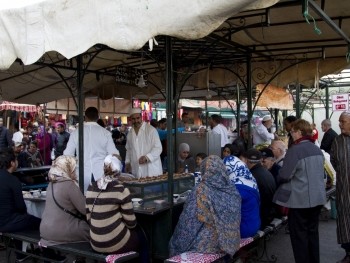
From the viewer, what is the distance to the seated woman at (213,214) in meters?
3.54

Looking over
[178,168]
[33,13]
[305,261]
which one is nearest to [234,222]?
[305,261]

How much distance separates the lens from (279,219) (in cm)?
515

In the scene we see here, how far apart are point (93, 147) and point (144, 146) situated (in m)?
0.86

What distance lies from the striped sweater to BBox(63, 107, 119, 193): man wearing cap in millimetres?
1767

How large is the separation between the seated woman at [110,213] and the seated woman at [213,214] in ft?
1.90

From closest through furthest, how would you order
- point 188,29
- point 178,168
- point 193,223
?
point 188,29 → point 193,223 → point 178,168

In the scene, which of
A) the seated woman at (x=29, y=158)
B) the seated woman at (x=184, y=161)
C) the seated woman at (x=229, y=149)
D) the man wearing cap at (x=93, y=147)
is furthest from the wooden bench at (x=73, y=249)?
the seated woman at (x=29, y=158)

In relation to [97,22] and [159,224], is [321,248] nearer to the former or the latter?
[159,224]

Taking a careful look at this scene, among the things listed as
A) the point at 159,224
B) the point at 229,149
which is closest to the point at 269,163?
the point at 229,149

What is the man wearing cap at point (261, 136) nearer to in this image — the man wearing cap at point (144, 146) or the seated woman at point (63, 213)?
the man wearing cap at point (144, 146)

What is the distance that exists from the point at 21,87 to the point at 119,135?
372cm

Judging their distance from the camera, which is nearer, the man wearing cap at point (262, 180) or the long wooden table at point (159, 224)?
the long wooden table at point (159, 224)

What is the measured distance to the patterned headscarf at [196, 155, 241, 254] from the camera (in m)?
3.53

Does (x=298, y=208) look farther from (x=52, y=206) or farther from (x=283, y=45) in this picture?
(x=283, y=45)
